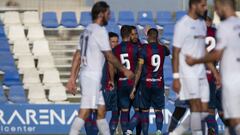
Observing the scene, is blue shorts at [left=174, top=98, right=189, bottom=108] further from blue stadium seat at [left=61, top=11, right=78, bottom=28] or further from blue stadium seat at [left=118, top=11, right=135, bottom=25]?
blue stadium seat at [left=61, top=11, right=78, bottom=28]

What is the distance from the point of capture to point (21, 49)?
63.9ft

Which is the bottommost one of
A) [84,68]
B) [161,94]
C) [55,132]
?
[55,132]

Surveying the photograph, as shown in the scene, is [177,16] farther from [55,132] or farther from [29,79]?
[55,132]

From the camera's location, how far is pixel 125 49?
512 inches

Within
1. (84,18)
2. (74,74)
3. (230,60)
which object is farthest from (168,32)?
(230,60)

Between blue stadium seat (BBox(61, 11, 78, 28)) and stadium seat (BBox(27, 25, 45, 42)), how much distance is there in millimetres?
692

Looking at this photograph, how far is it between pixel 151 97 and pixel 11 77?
5.67m

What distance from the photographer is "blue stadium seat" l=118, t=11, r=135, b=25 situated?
66.8 feet

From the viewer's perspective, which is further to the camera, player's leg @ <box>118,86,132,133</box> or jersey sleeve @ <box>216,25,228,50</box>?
player's leg @ <box>118,86,132,133</box>

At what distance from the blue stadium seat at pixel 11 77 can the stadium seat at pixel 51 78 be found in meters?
0.66

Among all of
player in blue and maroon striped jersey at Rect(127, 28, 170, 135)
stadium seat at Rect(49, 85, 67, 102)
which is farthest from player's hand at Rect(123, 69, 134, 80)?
Answer: stadium seat at Rect(49, 85, 67, 102)

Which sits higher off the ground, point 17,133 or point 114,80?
point 114,80

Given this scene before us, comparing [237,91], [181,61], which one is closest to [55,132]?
[181,61]

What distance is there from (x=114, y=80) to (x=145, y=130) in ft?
3.20
